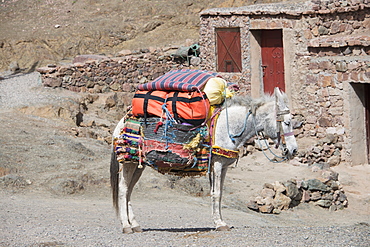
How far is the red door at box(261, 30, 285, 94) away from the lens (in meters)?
17.1

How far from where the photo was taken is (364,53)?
47.1ft

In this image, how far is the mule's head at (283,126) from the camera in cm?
747

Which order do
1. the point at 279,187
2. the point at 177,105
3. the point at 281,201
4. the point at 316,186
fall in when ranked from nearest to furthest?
the point at 177,105, the point at 281,201, the point at 279,187, the point at 316,186

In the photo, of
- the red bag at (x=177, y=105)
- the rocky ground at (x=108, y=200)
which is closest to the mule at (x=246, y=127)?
the red bag at (x=177, y=105)

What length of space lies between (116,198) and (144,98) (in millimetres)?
1425

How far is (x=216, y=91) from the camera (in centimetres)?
756

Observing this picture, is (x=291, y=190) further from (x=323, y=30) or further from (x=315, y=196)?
(x=323, y=30)

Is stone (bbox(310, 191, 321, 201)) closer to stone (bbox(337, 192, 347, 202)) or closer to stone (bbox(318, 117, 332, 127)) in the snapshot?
stone (bbox(337, 192, 347, 202))

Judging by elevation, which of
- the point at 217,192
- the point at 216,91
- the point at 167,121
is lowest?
the point at 217,192

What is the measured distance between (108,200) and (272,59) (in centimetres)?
841

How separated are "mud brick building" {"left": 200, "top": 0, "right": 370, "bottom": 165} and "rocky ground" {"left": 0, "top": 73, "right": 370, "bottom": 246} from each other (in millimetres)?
887

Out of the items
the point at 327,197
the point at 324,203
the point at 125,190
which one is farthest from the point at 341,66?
the point at 125,190

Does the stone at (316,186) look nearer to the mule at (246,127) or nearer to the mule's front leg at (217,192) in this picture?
the mule at (246,127)

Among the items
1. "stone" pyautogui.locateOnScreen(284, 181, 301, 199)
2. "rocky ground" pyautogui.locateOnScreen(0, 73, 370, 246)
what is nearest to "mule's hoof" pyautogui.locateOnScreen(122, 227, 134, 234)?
"rocky ground" pyautogui.locateOnScreen(0, 73, 370, 246)
